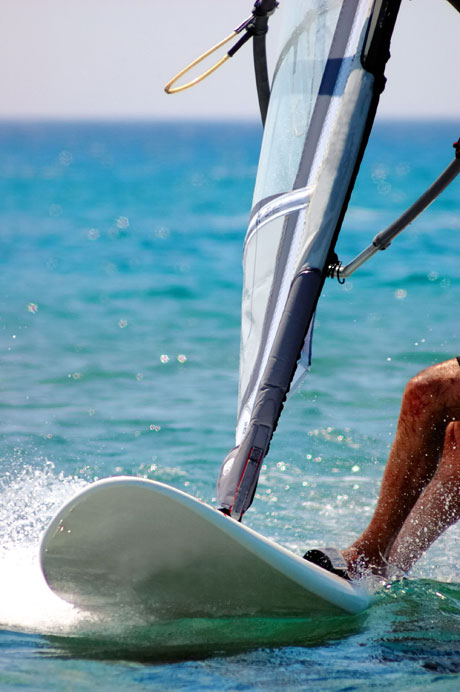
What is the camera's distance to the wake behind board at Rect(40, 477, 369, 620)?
1.80m

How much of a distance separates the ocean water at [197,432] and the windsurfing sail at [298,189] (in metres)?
0.38

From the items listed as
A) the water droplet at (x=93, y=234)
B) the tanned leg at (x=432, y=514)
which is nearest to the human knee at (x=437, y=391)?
the tanned leg at (x=432, y=514)

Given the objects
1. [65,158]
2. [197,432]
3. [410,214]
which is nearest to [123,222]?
[197,432]

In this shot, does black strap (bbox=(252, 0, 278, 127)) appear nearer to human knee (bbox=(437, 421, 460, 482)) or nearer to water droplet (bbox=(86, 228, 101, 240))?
human knee (bbox=(437, 421, 460, 482))

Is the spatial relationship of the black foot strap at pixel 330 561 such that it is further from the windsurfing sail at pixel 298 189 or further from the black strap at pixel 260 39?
the black strap at pixel 260 39

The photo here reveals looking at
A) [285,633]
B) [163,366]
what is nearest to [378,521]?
[285,633]

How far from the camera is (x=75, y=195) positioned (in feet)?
87.8

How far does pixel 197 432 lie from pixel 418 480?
2077 millimetres

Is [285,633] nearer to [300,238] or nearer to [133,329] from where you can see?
[300,238]

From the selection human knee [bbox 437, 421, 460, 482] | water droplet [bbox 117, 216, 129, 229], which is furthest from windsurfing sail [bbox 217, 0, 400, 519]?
water droplet [bbox 117, 216, 129, 229]

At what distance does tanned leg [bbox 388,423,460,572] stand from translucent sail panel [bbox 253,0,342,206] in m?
0.80

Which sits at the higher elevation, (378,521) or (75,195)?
(75,195)

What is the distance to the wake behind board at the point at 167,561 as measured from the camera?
5.89ft

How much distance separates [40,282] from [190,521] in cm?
815
